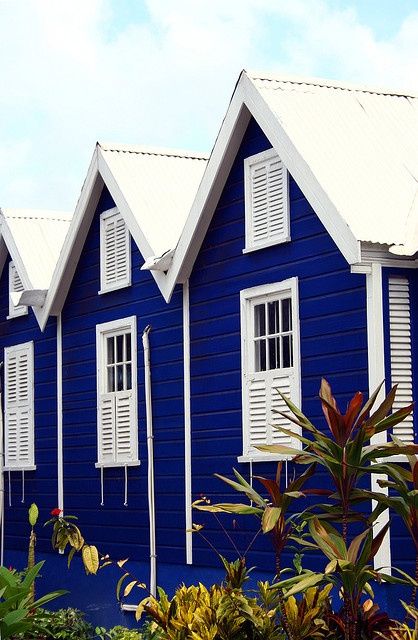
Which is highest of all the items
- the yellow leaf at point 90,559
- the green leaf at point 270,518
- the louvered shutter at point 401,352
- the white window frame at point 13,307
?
the white window frame at point 13,307

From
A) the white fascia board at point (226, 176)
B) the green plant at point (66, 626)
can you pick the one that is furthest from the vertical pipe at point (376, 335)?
the green plant at point (66, 626)

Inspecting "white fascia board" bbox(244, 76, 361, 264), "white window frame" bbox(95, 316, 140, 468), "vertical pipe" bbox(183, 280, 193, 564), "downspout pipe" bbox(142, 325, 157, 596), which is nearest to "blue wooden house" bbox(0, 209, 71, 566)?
"white window frame" bbox(95, 316, 140, 468)

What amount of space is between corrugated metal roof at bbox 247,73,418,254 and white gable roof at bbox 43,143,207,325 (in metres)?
3.05

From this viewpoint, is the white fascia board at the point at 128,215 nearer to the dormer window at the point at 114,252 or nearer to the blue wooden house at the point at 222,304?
the blue wooden house at the point at 222,304

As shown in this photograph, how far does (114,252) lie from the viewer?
66.9 ft

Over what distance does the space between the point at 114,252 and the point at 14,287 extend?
4322 millimetres

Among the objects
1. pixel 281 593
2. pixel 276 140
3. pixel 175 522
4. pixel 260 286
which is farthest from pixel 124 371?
pixel 281 593

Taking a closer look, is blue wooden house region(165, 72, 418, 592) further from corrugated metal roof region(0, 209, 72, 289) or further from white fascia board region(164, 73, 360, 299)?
corrugated metal roof region(0, 209, 72, 289)

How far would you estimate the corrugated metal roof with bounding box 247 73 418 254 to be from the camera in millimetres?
14945

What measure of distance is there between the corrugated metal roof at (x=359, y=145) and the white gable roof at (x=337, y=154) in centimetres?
1

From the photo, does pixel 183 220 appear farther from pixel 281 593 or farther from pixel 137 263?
pixel 281 593

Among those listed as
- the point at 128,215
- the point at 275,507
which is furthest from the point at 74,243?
the point at 275,507

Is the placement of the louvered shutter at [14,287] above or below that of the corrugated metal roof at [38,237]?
below

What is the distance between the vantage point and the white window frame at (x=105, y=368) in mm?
19375
